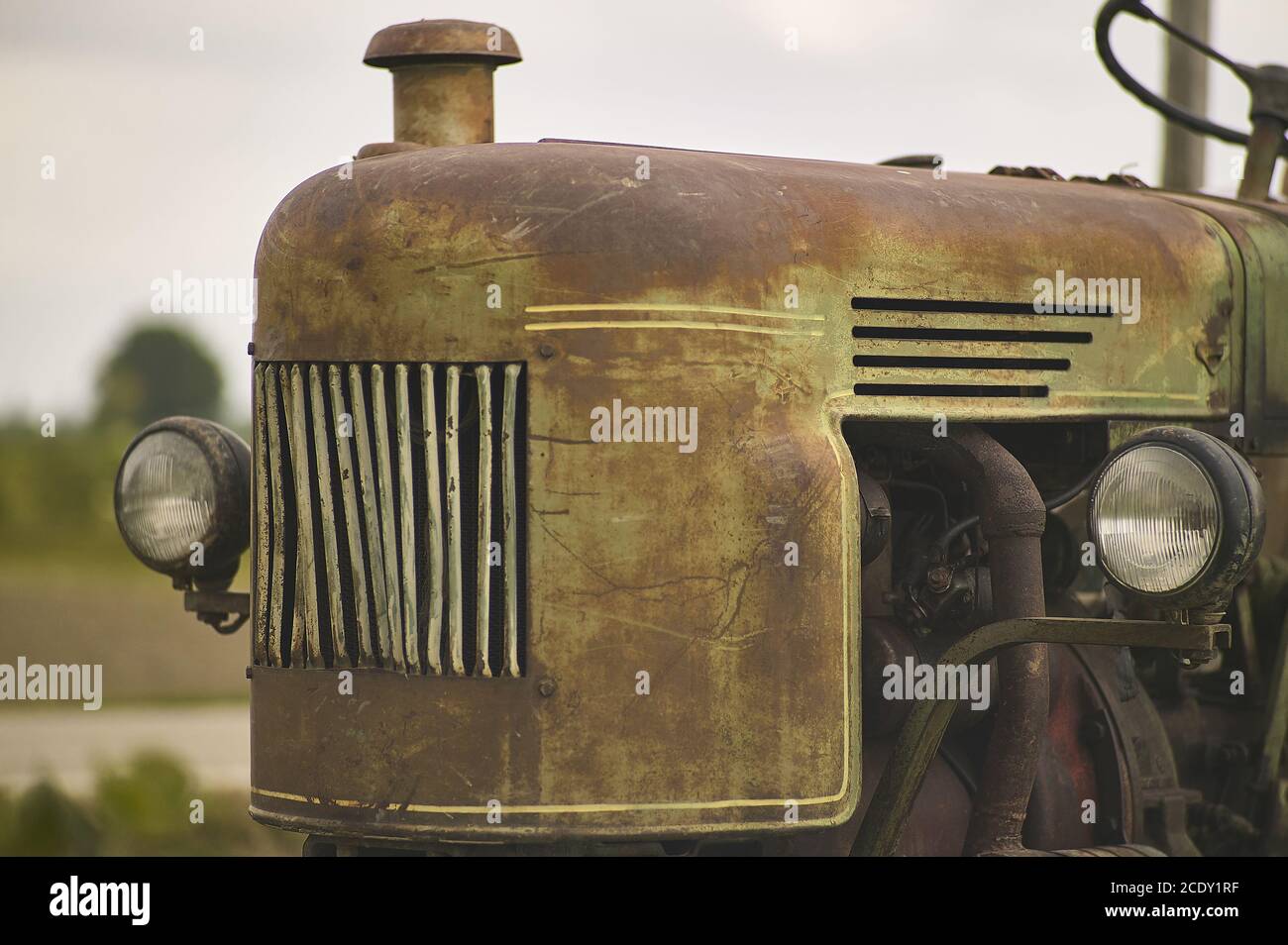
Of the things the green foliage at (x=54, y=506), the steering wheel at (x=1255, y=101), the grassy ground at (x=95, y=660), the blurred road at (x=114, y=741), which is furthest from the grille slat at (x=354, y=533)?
the green foliage at (x=54, y=506)

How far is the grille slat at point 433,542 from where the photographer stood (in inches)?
136

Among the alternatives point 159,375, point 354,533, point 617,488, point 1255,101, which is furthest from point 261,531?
point 159,375

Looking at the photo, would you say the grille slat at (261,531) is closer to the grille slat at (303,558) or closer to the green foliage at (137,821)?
the grille slat at (303,558)

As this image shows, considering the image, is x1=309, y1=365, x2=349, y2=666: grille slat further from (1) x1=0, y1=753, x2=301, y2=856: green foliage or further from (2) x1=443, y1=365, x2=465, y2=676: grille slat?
(1) x1=0, y1=753, x2=301, y2=856: green foliage

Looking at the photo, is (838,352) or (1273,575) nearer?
(838,352)

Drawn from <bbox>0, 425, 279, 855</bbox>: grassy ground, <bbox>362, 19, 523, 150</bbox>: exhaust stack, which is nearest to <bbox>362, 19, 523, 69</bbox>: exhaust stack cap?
<bbox>362, 19, 523, 150</bbox>: exhaust stack

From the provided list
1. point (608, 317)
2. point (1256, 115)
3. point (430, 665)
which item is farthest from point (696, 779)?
point (1256, 115)

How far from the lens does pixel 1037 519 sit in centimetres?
381

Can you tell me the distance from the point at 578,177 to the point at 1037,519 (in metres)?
1.14

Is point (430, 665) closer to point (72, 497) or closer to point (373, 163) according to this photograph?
point (373, 163)

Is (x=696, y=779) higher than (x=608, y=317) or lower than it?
lower

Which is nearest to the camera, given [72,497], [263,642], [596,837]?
[596,837]

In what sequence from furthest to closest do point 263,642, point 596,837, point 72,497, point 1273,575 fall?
point 72,497 → point 1273,575 → point 263,642 → point 596,837
